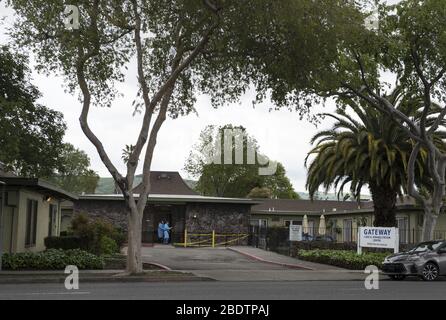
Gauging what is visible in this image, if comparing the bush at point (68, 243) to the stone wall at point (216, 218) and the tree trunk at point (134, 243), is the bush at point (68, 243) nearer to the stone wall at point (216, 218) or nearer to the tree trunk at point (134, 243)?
the tree trunk at point (134, 243)

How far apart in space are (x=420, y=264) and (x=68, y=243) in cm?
1464

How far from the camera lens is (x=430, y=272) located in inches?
815

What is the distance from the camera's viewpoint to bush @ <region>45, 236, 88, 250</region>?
26578 millimetres

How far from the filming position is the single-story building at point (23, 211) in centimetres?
2245

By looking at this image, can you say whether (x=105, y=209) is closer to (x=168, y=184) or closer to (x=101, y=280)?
(x=168, y=184)

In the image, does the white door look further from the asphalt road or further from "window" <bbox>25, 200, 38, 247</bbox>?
the asphalt road

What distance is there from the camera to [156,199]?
40.3 meters

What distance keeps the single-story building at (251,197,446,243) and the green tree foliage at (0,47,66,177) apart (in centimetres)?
1785

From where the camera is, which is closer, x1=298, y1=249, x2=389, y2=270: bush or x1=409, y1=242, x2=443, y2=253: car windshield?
x1=409, y1=242, x2=443, y2=253: car windshield

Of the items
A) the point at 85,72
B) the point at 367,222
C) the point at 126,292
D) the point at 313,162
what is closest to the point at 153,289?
the point at 126,292

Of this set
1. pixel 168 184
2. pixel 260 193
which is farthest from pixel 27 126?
pixel 260 193

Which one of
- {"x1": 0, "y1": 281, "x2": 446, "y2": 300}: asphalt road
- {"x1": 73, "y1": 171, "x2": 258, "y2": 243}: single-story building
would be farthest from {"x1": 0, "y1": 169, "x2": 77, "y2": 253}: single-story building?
{"x1": 73, "y1": 171, "x2": 258, "y2": 243}: single-story building

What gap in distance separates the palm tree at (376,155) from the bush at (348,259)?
3186 mm
